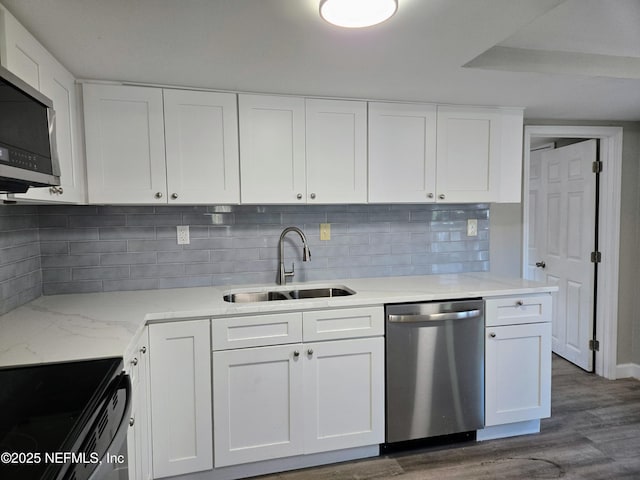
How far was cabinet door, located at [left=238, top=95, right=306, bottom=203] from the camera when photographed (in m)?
2.31

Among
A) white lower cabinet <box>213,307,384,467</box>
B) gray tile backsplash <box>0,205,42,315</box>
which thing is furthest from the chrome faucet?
gray tile backsplash <box>0,205,42,315</box>

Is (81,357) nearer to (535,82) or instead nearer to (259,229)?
(259,229)

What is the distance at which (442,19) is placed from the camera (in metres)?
1.46

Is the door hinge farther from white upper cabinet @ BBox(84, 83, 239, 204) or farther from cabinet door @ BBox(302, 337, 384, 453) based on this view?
white upper cabinet @ BBox(84, 83, 239, 204)

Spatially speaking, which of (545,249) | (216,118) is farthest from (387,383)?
(545,249)

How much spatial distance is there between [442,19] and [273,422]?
2.03 metres

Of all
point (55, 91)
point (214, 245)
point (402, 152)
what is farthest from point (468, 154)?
point (55, 91)

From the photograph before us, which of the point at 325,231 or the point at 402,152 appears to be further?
the point at 325,231

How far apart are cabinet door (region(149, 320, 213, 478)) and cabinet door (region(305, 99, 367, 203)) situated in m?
1.08

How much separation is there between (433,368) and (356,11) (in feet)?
6.13

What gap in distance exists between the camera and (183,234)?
2.51m

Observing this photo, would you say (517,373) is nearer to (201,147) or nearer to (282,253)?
(282,253)

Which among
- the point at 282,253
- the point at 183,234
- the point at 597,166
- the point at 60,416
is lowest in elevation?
the point at 60,416

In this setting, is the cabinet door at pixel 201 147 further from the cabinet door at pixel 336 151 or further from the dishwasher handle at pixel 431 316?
the dishwasher handle at pixel 431 316
